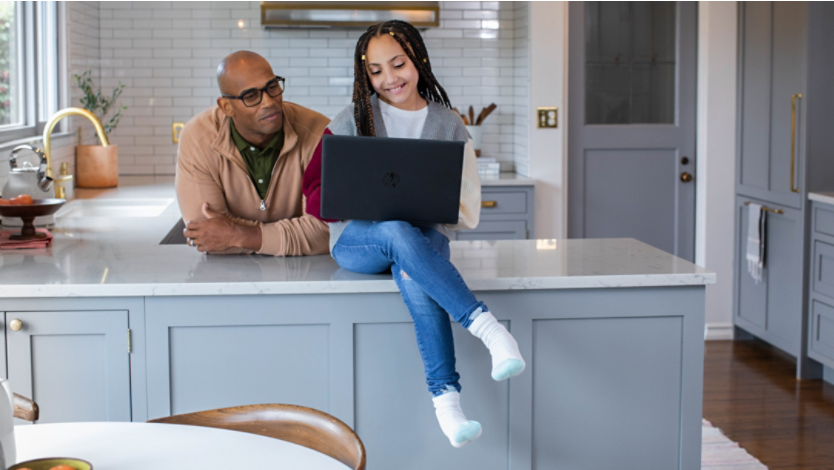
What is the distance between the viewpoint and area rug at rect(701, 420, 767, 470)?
10.1 feet

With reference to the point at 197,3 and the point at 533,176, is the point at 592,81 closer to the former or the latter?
the point at 533,176

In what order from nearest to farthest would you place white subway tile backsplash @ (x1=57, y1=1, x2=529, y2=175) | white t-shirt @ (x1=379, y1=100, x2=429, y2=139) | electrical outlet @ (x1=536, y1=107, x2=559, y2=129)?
white t-shirt @ (x1=379, y1=100, x2=429, y2=139) → electrical outlet @ (x1=536, y1=107, x2=559, y2=129) → white subway tile backsplash @ (x1=57, y1=1, x2=529, y2=175)

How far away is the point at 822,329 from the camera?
4004mm

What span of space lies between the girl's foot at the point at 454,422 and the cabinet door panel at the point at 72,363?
822 millimetres

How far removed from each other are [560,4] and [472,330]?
3258 millimetres

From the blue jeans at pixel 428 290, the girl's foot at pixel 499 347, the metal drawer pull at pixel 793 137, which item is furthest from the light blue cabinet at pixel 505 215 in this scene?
the girl's foot at pixel 499 347

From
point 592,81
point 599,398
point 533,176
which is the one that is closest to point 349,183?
point 599,398

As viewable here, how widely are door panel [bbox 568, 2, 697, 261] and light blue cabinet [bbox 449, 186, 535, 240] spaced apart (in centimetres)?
41

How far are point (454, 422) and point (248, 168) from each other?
3.59ft

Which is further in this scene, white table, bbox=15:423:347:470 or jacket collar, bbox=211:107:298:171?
jacket collar, bbox=211:107:298:171

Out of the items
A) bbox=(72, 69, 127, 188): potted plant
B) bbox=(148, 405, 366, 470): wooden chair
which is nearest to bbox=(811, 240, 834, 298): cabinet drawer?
bbox=(148, 405, 366, 470): wooden chair

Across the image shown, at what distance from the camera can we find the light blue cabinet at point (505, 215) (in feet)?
15.3

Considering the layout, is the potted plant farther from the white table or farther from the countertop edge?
the white table

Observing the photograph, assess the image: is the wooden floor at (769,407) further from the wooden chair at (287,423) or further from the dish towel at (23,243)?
the dish towel at (23,243)
